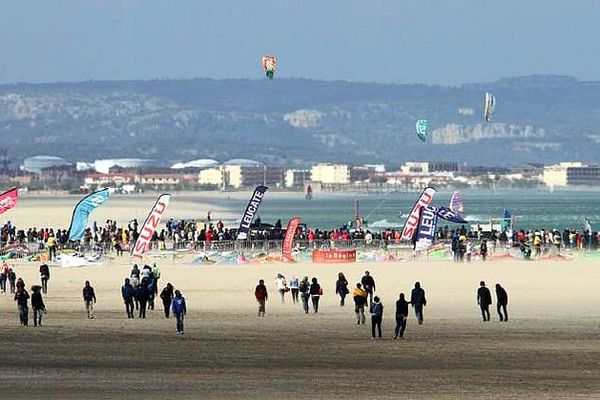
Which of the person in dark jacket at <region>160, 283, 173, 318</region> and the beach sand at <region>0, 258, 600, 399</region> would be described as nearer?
the beach sand at <region>0, 258, 600, 399</region>

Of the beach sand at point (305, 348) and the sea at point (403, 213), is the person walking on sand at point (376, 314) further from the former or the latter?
the sea at point (403, 213)

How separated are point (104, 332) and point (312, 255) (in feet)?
53.0

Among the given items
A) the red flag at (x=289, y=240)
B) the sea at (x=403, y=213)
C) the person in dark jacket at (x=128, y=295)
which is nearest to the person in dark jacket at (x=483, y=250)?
the red flag at (x=289, y=240)

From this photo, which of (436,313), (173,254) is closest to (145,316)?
(436,313)

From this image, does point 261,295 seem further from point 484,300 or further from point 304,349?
point 304,349

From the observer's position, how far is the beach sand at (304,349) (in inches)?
691

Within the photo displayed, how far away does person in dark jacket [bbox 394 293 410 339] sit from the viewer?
22.5 m

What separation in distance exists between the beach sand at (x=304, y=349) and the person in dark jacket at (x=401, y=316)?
204 millimetres

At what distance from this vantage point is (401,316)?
2264cm

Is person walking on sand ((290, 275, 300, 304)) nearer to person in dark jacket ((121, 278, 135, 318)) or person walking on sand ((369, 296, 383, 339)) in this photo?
person in dark jacket ((121, 278, 135, 318))

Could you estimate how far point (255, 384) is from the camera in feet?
58.5

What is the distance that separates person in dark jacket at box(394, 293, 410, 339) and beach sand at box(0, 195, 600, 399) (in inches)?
9.7

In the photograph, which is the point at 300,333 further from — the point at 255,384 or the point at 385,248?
the point at 385,248

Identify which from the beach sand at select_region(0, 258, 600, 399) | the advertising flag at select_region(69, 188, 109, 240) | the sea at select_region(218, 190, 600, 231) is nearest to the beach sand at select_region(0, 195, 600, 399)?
the beach sand at select_region(0, 258, 600, 399)
